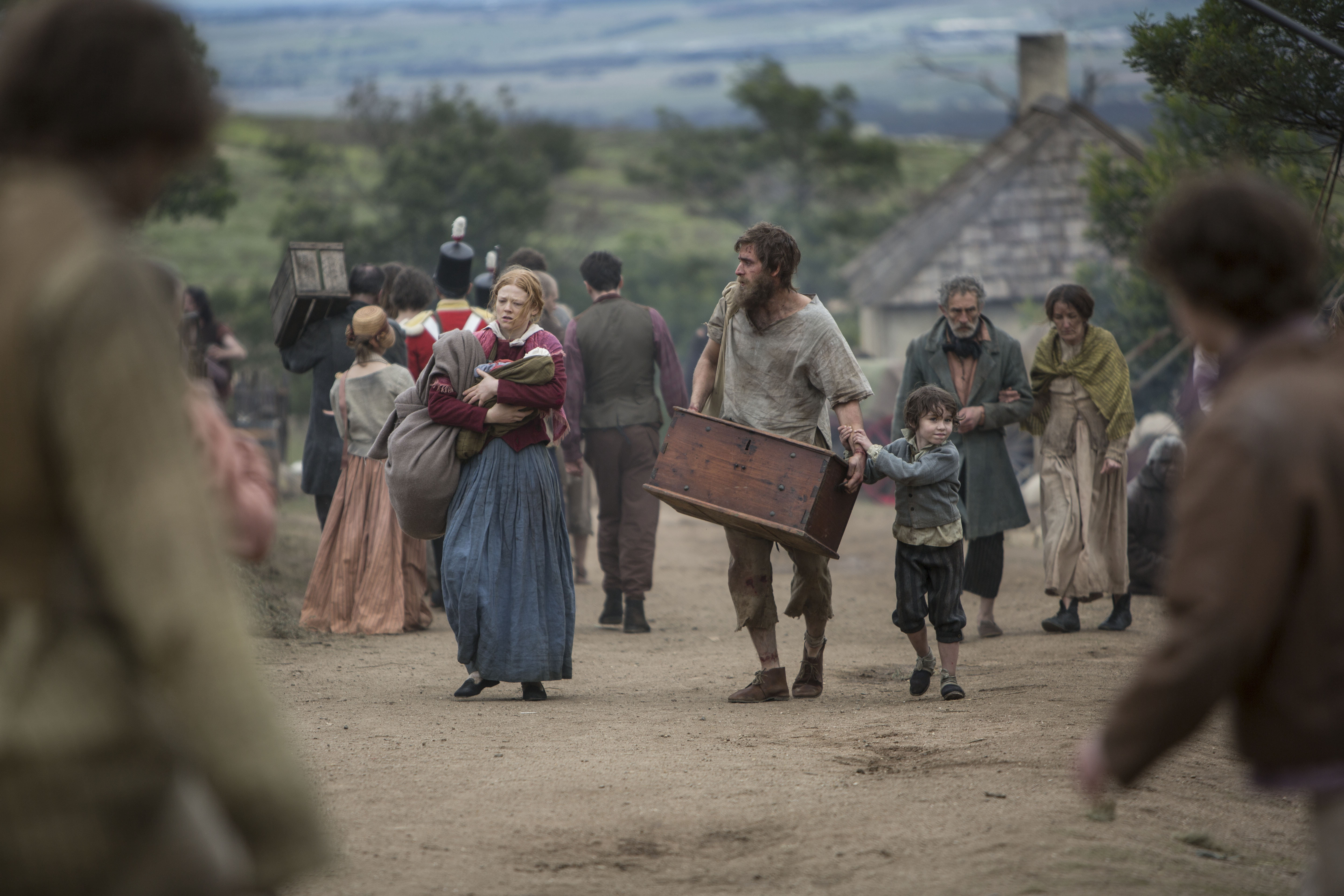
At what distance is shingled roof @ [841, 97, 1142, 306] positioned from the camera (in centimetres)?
1978

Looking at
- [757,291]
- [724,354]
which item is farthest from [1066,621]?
[757,291]

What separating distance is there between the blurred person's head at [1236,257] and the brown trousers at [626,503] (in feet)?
21.1

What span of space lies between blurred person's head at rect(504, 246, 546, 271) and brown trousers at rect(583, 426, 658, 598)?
1398 mm

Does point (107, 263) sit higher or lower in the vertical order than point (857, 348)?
higher

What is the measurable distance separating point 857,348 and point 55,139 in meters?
21.4

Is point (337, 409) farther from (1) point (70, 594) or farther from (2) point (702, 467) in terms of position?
(1) point (70, 594)

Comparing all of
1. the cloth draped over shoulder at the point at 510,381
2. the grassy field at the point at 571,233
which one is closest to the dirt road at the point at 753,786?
the cloth draped over shoulder at the point at 510,381

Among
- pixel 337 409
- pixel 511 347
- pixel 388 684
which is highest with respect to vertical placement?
pixel 511 347

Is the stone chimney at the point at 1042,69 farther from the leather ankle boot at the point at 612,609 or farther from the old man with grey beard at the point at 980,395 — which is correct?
the leather ankle boot at the point at 612,609

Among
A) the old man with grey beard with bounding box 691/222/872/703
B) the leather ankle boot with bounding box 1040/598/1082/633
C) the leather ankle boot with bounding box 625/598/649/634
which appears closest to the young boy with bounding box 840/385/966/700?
the old man with grey beard with bounding box 691/222/872/703

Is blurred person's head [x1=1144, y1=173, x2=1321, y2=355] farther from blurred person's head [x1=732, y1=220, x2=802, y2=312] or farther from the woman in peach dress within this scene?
the woman in peach dress

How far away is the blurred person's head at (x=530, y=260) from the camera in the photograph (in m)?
9.36

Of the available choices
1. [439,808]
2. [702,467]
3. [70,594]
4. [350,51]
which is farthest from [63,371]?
[350,51]

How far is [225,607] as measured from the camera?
1684 mm
